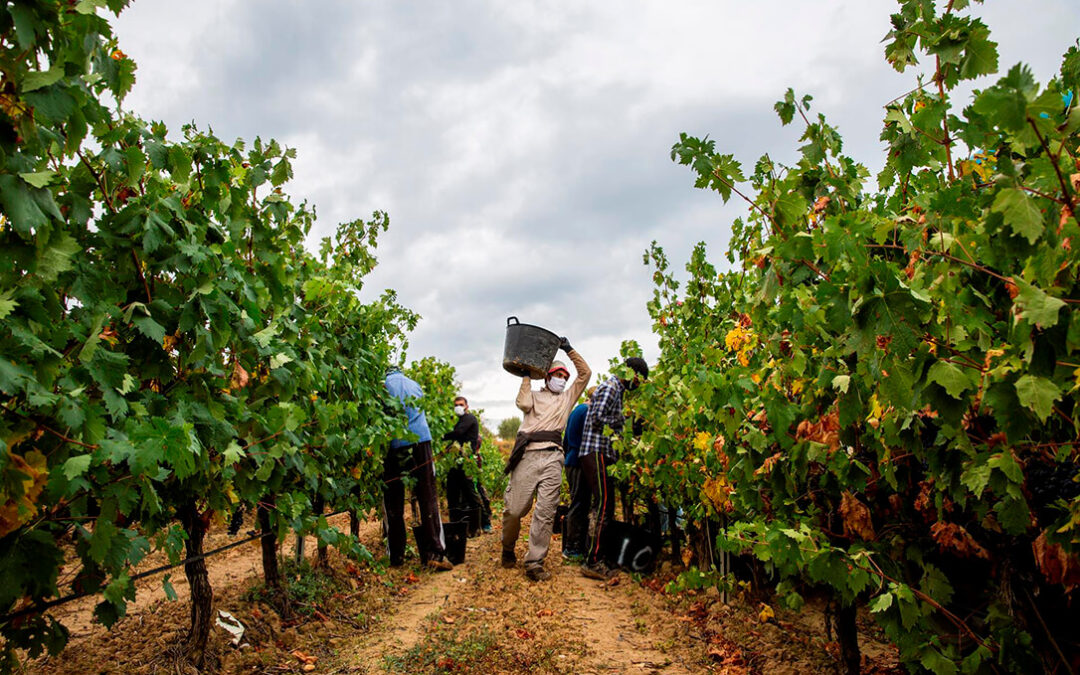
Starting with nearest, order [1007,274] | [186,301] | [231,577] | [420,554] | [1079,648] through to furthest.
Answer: [1007,274], [1079,648], [186,301], [231,577], [420,554]

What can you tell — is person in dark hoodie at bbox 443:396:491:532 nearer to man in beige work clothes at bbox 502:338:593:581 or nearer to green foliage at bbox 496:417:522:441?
man in beige work clothes at bbox 502:338:593:581

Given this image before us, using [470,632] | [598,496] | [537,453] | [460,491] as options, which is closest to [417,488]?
[537,453]

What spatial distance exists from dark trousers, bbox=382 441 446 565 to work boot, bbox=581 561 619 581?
4.97ft

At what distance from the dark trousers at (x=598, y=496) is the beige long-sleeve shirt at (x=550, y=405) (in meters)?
0.51

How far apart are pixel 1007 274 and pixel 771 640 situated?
2923mm

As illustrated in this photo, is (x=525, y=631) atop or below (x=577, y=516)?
below

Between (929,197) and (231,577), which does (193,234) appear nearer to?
(929,197)

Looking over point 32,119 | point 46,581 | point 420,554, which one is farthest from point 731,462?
point 420,554

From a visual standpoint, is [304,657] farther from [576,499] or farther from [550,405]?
[576,499]

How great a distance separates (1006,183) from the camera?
4.25ft

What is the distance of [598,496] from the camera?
6676mm

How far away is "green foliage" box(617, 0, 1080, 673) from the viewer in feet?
4.52

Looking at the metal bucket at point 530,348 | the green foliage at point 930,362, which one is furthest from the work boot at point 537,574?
the green foliage at point 930,362

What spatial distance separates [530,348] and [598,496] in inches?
70.8
